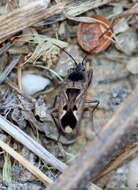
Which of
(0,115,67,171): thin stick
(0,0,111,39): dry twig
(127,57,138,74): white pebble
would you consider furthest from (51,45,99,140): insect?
(0,0,111,39): dry twig

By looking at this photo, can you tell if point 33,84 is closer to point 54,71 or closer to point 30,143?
point 54,71

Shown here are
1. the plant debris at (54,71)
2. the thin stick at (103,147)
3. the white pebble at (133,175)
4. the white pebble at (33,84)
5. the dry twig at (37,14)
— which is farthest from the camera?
the white pebble at (33,84)

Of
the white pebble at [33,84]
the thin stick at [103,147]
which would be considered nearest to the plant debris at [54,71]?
the white pebble at [33,84]

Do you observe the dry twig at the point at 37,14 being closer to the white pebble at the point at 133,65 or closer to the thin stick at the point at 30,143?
the white pebble at the point at 133,65

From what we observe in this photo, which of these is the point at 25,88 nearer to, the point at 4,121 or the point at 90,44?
the point at 4,121

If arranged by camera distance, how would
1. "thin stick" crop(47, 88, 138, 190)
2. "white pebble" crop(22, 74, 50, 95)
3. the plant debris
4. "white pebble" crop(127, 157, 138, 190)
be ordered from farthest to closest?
"white pebble" crop(22, 74, 50, 95) → the plant debris → "white pebble" crop(127, 157, 138, 190) → "thin stick" crop(47, 88, 138, 190)

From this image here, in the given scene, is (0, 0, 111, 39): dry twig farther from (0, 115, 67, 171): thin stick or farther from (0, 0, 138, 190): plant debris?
(0, 115, 67, 171): thin stick

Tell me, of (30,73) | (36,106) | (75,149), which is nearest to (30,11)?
(30,73)
